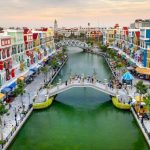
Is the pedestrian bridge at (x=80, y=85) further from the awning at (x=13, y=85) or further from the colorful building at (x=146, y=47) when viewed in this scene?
the colorful building at (x=146, y=47)

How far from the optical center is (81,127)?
125ft

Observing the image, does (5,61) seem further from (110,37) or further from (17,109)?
(110,37)

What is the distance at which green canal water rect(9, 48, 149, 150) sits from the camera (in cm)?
3234

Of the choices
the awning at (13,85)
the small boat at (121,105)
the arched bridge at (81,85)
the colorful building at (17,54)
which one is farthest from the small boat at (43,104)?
the small boat at (121,105)

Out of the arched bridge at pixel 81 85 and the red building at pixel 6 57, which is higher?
the red building at pixel 6 57

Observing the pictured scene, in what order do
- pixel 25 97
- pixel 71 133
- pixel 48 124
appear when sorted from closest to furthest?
pixel 71 133 → pixel 48 124 → pixel 25 97

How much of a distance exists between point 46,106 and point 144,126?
1548cm

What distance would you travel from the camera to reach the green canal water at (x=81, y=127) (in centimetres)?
3234

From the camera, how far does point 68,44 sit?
447 ft

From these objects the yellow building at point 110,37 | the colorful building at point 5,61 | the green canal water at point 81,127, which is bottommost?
the green canal water at point 81,127

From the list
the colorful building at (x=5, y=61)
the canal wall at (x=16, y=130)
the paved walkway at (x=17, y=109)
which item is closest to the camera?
the canal wall at (x=16, y=130)

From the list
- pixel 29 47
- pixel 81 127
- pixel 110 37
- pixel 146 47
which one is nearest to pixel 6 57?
pixel 81 127

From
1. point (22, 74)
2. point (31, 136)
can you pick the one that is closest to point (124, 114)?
point (31, 136)

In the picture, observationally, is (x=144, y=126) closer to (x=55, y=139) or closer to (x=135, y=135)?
(x=135, y=135)
